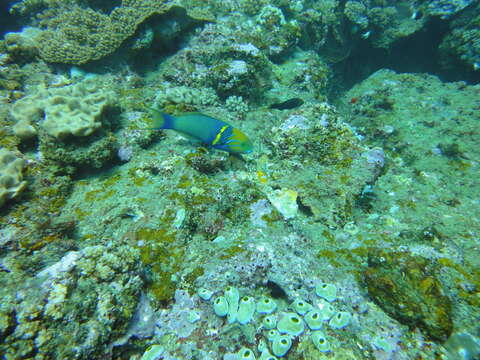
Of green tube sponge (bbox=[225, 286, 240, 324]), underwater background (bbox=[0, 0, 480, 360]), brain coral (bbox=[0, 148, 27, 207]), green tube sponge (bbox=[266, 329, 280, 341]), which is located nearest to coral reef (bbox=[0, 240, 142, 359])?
underwater background (bbox=[0, 0, 480, 360])

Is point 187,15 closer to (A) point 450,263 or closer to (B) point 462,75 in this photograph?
(A) point 450,263

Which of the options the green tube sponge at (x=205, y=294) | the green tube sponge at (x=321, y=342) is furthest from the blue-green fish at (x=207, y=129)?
the green tube sponge at (x=321, y=342)

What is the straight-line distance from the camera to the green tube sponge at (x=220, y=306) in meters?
2.50

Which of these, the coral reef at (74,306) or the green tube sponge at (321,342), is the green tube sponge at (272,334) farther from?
the coral reef at (74,306)

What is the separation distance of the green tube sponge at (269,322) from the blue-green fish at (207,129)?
2.17 metres

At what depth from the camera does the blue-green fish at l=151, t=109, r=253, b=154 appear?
340 cm

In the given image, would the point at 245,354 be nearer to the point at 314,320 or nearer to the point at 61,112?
the point at 314,320

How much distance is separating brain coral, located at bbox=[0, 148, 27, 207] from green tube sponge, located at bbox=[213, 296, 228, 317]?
3003 mm

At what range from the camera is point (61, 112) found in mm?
3781

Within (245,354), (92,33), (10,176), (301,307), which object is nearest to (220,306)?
(245,354)

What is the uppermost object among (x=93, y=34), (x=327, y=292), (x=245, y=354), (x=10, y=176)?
(x=93, y=34)

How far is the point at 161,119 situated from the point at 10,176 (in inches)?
83.5

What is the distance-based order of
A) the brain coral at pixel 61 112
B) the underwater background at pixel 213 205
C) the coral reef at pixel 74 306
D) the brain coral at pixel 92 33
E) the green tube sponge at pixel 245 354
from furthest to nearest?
the brain coral at pixel 92 33 → the brain coral at pixel 61 112 → the underwater background at pixel 213 205 → the green tube sponge at pixel 245 354 → the coral reef at pixel 74 306

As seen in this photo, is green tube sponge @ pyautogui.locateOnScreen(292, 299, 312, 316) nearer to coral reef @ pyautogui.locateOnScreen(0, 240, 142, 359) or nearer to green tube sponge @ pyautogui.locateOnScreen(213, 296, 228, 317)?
green tube sponge @ pyautogui.locateOnScreen(213, 296, 228, 317)
